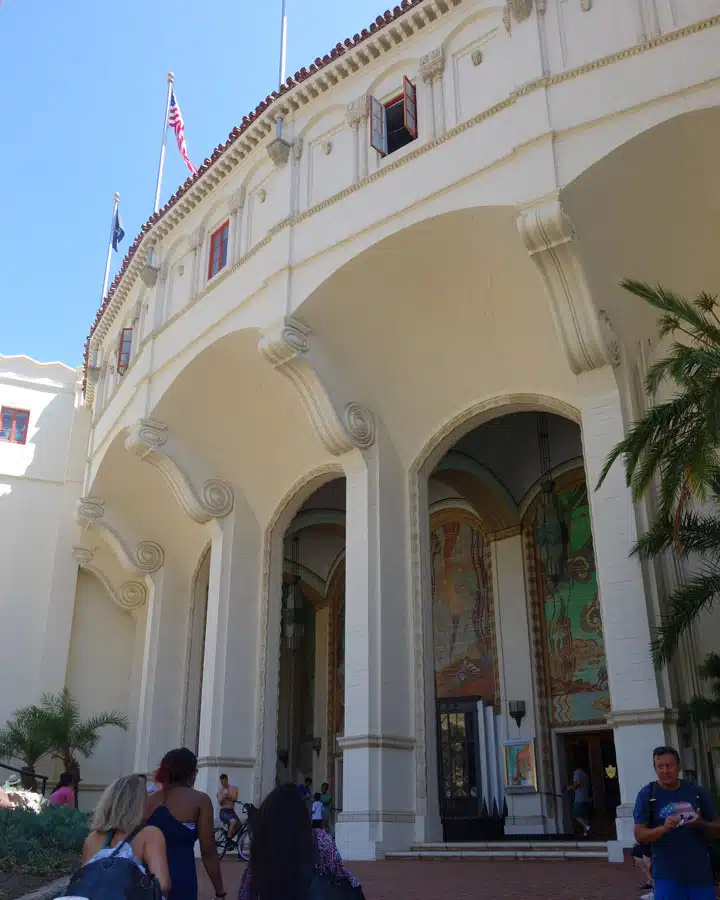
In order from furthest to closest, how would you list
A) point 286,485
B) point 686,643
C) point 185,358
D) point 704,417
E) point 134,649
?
point 134,649
point 286,485
point 185,358
point 686,643
point 704,417

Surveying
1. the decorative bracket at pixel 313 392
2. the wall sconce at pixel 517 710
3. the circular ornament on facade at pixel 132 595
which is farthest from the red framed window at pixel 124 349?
the wall sconce at pixel 517 710

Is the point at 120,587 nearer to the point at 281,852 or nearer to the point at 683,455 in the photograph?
the point at 683,455

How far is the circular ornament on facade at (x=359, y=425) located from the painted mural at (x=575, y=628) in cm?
483

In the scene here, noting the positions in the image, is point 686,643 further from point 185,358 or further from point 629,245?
point 185,358

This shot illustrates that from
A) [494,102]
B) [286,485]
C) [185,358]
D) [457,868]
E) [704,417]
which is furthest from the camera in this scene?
[286,485]

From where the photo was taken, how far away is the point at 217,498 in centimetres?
1678

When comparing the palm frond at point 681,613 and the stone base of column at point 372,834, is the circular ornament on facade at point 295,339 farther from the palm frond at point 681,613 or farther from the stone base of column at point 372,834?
the stone base of column at point 372,834

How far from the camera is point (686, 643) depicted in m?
10.5

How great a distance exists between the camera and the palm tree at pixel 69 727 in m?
18.7

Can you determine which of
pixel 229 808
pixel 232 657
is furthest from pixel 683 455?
pixel 232 657

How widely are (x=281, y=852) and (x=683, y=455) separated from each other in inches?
261

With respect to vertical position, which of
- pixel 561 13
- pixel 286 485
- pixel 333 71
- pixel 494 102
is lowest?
pixel 286 485

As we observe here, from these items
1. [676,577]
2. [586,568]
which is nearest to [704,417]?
[676,577]

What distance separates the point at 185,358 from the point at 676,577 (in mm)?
9441
